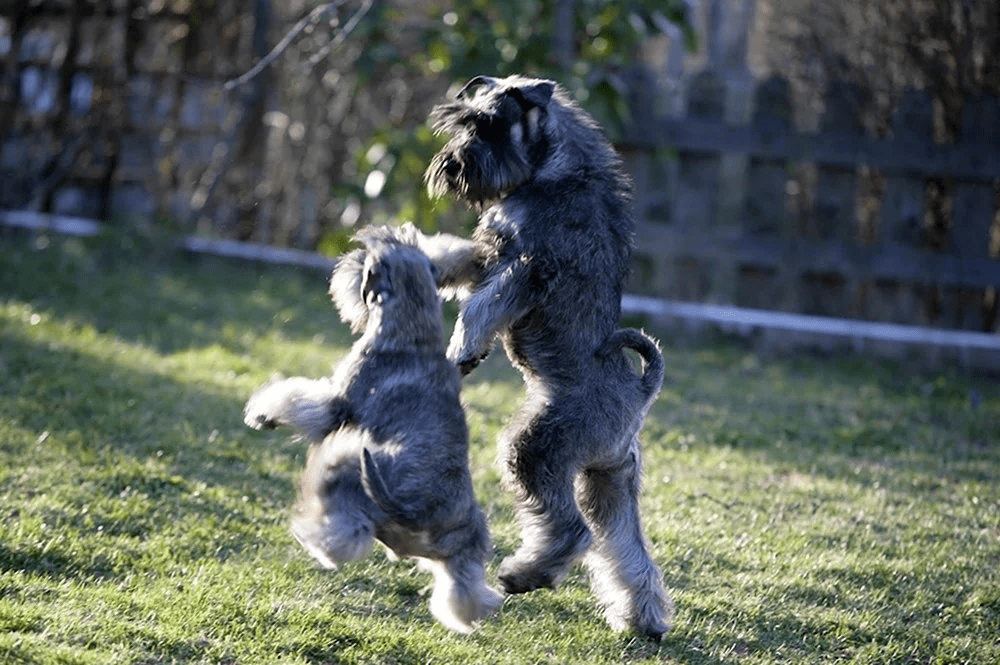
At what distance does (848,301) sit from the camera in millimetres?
11594

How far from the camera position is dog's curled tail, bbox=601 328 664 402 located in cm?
495

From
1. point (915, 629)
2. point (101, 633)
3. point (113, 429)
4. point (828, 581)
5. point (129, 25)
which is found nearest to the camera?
point (101, 633)

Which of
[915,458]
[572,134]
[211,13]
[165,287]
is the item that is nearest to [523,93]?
[572,134]

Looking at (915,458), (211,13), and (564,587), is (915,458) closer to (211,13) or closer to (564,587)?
(564,587)

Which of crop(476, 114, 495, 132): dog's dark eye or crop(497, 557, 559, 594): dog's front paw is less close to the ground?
crop(476, 114, 495, 132): dog's dark eye

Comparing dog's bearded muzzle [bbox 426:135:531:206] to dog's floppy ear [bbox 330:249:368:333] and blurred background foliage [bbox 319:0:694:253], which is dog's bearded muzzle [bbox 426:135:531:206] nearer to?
dog's floppy ear [bbox 330:249:368:333]

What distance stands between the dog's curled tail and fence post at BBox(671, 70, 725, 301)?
21.8 ft

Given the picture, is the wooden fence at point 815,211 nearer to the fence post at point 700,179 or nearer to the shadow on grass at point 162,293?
the fence post at point 700,179

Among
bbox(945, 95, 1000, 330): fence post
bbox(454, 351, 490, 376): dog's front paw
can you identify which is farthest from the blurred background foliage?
bbox(454, 351, 490, 376): dog's front paw

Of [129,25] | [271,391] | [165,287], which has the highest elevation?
A: [129,25]

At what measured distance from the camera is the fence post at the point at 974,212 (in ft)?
36.3

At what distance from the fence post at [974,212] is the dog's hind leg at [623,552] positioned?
728 centimetres

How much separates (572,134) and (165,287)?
7286 millimetres

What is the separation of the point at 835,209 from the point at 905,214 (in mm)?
649
